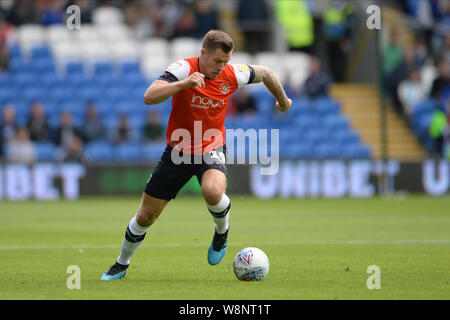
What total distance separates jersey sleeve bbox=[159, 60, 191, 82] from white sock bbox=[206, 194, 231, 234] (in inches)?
47.6

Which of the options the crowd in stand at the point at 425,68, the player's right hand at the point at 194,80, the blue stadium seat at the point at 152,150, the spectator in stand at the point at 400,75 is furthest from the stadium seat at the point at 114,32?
the player's right hand at the point at 194,80

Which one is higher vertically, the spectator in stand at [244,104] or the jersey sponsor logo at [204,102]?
the spectator in stand at [244,104]

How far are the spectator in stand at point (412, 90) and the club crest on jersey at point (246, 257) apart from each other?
728 inches

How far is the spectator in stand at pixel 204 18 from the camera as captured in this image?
25.2 meters

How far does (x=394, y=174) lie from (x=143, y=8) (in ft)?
29.5

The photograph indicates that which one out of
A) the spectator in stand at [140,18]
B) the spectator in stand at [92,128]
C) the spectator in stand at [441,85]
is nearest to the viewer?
the spectator in stand at [92,128]

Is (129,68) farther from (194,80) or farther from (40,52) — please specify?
(194,80)

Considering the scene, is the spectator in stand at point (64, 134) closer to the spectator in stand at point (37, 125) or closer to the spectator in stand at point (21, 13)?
the spectator in stand at point (37, 125)

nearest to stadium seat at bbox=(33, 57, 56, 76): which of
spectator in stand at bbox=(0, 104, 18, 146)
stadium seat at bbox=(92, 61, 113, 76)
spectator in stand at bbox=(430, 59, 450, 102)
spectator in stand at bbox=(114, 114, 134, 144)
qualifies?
stadium seat at bbox=(92, 61, 113, 76)

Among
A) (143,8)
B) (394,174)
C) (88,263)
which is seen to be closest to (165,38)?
(143,8)

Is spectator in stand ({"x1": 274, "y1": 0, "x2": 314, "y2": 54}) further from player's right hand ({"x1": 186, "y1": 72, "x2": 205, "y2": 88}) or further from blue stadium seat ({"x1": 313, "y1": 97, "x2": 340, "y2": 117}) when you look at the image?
player's right hand ({"x1": 186, "y1": 72, "x2": 205, "y2": 88})

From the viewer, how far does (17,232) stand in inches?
530

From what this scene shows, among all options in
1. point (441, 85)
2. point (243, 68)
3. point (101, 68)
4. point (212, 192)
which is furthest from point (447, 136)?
point (212, 192)

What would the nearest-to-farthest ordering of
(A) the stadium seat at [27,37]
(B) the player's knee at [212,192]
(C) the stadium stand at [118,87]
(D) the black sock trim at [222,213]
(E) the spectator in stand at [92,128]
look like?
(B) the player's knee at [212,192]
(D) the black sock trim at [222,213]
(E) the spectator in stand at [92,128]
(C) the stadium stand at [118,87]
(A) the stadium seat at [27,37]
